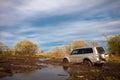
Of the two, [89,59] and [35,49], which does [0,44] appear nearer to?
[35,49]

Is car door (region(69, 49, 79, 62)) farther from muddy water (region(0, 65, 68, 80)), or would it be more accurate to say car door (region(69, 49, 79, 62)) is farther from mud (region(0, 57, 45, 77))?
muddy water (region(0, 65, 68, 80))

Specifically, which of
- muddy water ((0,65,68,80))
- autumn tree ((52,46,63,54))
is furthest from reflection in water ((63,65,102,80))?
autumn tree ((52,46,63,54))

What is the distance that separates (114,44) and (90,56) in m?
18.7

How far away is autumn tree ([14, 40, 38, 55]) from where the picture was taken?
65931 mm

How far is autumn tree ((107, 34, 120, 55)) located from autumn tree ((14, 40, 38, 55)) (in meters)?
33.4

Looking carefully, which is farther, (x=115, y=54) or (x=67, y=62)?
(x=115, y=54)

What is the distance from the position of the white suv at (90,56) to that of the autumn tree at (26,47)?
144 feet

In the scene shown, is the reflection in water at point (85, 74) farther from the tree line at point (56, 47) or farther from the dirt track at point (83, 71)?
the tree line at point (56, 47)

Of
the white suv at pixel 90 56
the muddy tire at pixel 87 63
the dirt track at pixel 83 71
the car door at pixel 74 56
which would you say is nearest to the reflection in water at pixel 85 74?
the dirt track at pixel 83 71

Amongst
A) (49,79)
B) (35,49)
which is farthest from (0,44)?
(49,79)

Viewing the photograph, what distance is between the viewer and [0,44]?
60812 mm

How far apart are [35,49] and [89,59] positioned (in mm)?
48792

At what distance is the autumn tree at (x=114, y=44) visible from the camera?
124 feet

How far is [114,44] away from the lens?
3822cm
